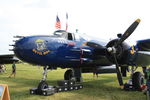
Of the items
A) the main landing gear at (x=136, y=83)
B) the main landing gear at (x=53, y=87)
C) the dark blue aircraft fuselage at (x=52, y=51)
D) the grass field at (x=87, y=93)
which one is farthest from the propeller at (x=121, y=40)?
the main landing gear at (x=53, y=87)

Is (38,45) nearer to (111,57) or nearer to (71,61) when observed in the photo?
(71,61)

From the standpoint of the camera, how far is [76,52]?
39.5 feet

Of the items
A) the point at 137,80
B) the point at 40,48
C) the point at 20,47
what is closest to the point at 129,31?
the point at 137,80

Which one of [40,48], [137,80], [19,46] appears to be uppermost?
[19,46]

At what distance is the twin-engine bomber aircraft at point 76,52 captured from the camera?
991 cm

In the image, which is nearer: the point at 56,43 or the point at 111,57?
the point at 56,43

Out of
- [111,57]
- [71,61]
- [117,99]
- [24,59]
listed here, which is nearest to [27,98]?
[24,59]

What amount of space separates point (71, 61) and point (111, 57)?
2.33 m

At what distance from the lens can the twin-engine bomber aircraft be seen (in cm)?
991

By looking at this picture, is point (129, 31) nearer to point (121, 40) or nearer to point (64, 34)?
point (121, 40)

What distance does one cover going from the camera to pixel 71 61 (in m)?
11.9

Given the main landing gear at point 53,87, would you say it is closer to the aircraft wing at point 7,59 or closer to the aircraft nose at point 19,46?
the aircraft nose at point 19,46

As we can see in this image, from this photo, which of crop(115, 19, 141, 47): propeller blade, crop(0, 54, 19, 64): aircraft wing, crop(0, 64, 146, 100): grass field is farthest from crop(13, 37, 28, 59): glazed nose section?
crop(0, 54, 19, 64): aircraft wing

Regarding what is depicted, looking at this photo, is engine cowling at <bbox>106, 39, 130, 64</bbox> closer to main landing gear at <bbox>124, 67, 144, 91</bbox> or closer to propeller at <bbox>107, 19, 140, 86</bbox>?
propeller at <bbox>107, 19, 140, 86</bbox>
